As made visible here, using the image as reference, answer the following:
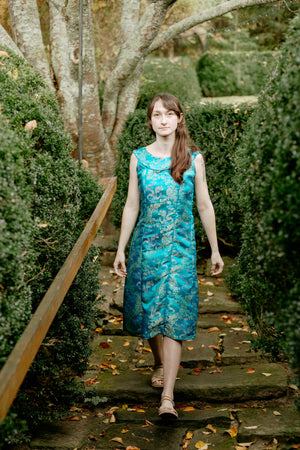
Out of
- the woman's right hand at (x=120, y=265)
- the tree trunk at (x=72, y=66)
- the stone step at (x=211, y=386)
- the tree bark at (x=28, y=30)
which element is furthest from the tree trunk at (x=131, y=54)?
the stone step at (x=211, y=386)

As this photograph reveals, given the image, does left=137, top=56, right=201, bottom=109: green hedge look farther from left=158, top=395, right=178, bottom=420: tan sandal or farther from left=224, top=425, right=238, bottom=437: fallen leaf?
left=224, top=425, right=238, bottom=437: fallen leaf

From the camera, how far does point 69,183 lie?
12.4ft

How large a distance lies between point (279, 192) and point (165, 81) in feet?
28.0

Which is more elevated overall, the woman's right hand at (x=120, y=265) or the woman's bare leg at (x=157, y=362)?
the woman's right hand at (x=120, y=265)

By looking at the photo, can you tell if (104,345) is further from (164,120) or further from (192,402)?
(164,120)

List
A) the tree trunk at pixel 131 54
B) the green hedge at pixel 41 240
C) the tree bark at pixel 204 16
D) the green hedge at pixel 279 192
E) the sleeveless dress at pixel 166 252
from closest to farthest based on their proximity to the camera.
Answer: the green hedge at pixel 279 192 → the green hedge at pixel 41 240 → the sleeveless dress at pixel 166 252 → the tree trunk at pixel 131 54 → the tree bark at pixel 204 16

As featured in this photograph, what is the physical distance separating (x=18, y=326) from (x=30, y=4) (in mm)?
4720

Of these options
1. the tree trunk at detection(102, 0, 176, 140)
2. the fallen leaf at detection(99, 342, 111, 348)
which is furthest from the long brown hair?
the tree trunk at detection(102, 0, 176, 140)

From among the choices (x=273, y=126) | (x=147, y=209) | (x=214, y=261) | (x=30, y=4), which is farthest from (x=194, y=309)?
(x=30, y=4)

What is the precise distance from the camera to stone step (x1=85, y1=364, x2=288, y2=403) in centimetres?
394

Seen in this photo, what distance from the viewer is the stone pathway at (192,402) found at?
347 cm

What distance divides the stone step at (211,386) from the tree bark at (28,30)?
3.55 meters

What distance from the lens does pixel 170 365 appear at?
3592mm

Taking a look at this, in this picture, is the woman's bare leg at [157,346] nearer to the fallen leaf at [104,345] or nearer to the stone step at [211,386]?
the stone step at [211,386]
